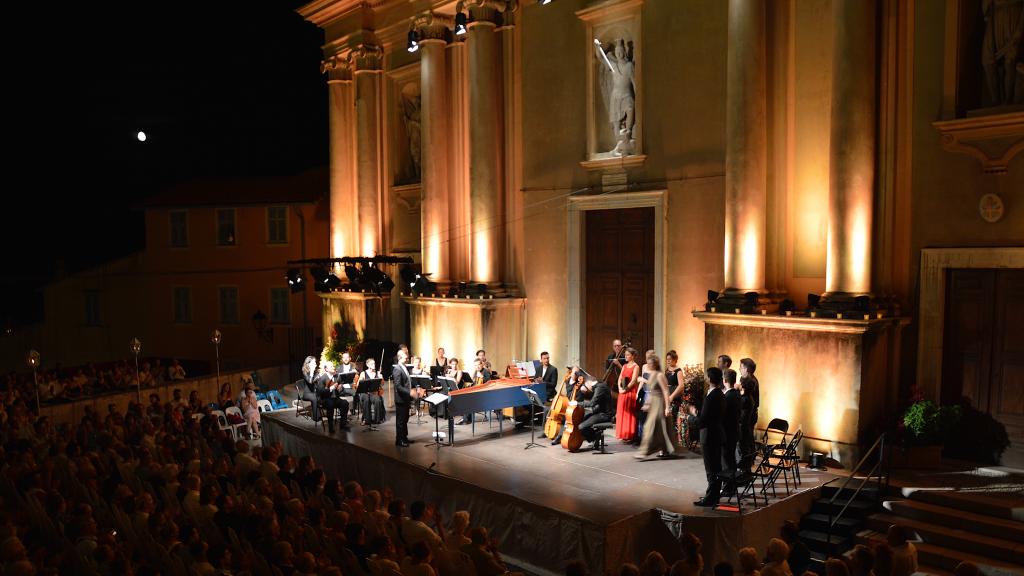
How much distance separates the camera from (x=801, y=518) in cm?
1062

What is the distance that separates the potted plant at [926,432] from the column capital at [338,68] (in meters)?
19.3

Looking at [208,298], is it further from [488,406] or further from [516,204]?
[488,406]

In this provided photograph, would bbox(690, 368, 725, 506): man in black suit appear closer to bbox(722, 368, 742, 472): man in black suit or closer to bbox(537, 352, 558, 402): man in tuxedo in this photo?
bbox(722, 368, 742, 472): man in black suit

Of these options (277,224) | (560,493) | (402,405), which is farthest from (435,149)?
(277,224)

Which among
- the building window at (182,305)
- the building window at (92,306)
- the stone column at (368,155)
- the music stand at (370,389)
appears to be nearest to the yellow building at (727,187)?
the stone column at (368,155)

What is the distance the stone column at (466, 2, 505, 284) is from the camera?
19062 millimetres

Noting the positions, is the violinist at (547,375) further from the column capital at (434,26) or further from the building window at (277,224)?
the building window at (277,224)

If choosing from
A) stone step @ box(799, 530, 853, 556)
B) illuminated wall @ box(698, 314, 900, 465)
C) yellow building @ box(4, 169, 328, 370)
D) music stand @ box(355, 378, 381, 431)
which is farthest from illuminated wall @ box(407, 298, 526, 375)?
yellow building @ box(4, 169, 328, 370)

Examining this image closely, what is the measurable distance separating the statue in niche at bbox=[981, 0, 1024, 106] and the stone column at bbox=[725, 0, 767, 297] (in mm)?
3325

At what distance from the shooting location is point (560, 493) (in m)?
11.1

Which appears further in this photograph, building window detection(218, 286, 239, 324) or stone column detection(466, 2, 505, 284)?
building window detection(218, 286, 239, 324)

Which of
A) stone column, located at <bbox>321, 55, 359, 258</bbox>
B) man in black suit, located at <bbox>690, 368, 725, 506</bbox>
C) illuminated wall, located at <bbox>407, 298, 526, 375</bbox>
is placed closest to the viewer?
man in black suit, located at <bbox>690, 368, 725, 506</bbox>

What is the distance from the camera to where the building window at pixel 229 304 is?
3136 centimetres

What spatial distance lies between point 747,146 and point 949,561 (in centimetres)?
726
